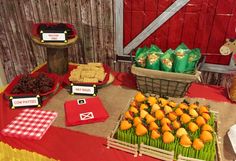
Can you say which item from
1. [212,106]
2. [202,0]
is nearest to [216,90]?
[212,106]

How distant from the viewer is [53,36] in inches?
69.7

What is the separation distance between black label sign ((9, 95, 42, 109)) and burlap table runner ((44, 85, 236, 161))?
74 mm

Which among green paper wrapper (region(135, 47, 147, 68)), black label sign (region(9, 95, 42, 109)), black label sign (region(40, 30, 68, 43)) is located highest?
black label sign (region(40, 30, 68, 43))

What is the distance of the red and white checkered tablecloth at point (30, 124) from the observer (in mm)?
1366

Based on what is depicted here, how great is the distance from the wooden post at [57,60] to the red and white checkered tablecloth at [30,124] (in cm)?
46

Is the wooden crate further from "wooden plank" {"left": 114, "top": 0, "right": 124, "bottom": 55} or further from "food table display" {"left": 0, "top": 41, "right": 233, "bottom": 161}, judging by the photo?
"wooden plank" {"left": 114, "top": 0, "right": 124, "bottom": 55}

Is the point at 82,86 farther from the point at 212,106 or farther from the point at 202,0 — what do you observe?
the point at 202,0

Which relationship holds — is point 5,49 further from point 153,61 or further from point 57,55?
point 153,61

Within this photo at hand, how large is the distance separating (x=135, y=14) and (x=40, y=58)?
103 centimetres

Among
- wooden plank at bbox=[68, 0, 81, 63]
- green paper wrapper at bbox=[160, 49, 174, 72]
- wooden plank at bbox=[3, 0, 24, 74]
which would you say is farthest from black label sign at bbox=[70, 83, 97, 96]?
wooden plank at bbox=[3, 0, 24, 74]

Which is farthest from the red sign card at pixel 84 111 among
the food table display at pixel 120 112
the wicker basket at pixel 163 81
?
the wicker basket at pixel 163 81

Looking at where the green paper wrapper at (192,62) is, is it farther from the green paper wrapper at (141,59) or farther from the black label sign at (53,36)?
the black label sign at (53,36)

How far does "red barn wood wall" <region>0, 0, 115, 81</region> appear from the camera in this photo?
6.44 feet

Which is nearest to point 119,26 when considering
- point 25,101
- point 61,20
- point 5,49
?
point 61,20
